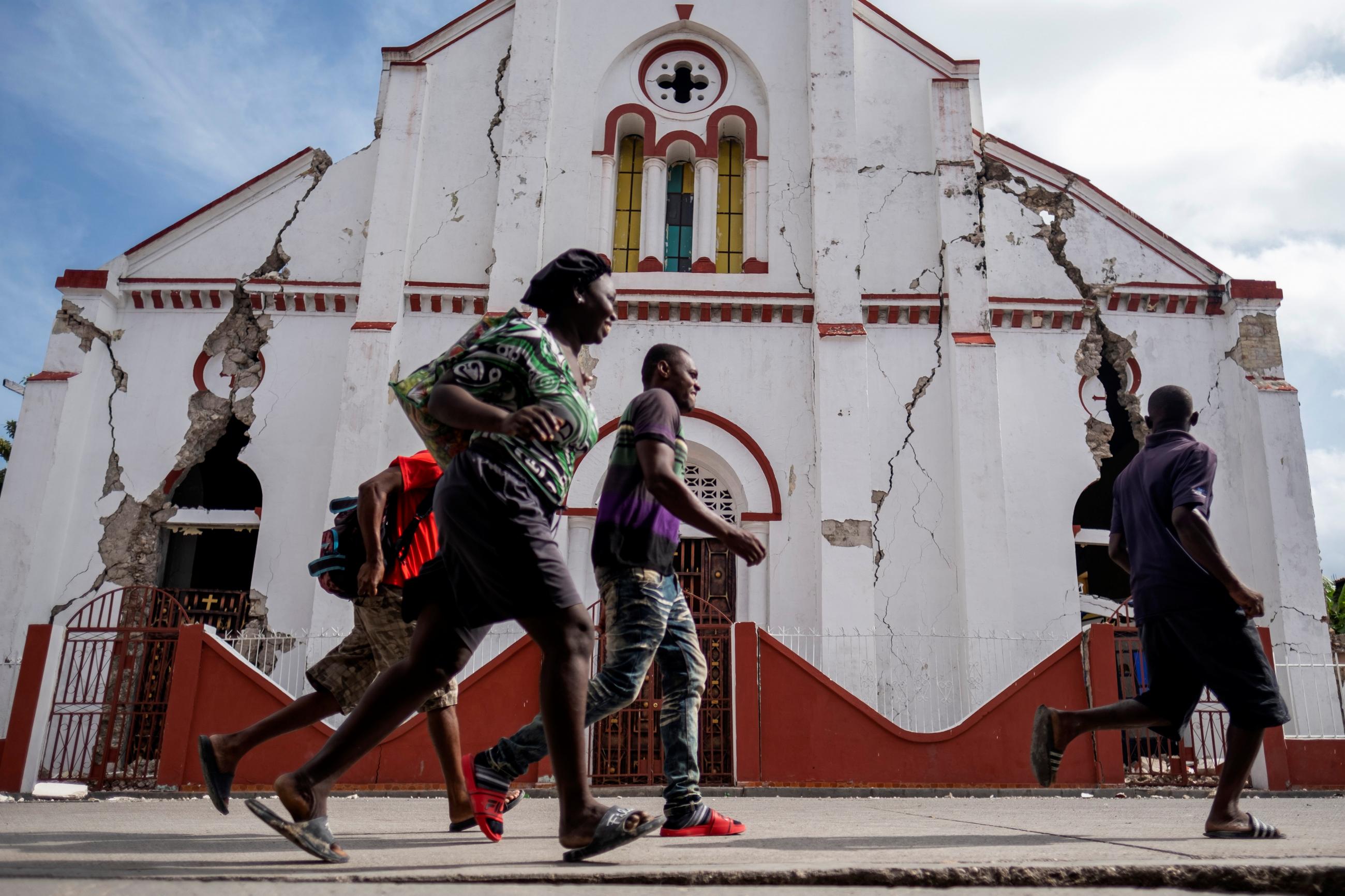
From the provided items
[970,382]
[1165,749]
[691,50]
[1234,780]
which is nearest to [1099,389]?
[970,382]

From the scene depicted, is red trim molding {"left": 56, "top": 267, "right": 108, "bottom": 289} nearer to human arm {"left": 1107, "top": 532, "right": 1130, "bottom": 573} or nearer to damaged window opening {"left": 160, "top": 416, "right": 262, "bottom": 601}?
damaged window opening {"left": 160, "top": 416, "right": 262, "bottom": 601}

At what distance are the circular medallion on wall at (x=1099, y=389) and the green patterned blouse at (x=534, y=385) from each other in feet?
32.3

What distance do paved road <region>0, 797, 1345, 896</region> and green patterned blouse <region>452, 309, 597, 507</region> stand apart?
3.13ft

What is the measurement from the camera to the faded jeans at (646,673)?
3.18 m

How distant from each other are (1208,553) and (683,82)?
34.8ft

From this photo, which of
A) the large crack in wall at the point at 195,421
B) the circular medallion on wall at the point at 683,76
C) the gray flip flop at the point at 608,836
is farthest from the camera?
the circular medallion on wall at the point at 683,76

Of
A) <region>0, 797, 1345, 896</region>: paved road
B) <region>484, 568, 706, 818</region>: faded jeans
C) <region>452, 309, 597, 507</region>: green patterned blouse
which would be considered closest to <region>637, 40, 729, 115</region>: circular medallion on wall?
<region>0, 797, 1345, 896</region>: paved road

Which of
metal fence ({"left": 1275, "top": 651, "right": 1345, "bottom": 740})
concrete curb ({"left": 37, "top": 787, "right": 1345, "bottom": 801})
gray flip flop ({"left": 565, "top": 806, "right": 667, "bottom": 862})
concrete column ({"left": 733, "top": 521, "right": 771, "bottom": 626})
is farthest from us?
concrete column ({"left": 733, "top": 521, "right": 771, "bottom": 626})

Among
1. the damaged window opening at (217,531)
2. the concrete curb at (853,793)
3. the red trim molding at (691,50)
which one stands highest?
the red trim molding at (691,50)

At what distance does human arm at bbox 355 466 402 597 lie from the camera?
3678 millimetres

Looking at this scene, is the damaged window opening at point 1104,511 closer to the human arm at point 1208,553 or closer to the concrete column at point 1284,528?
the concrete column at point 1284,528

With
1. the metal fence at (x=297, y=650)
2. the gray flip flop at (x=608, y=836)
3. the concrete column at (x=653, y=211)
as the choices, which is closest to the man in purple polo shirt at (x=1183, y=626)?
the gray flip flop at (x=608, y=836)

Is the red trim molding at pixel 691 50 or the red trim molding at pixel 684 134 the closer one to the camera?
the red trim molding at pixel 684 134

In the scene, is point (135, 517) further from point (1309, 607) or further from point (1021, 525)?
point (1309, 607)
